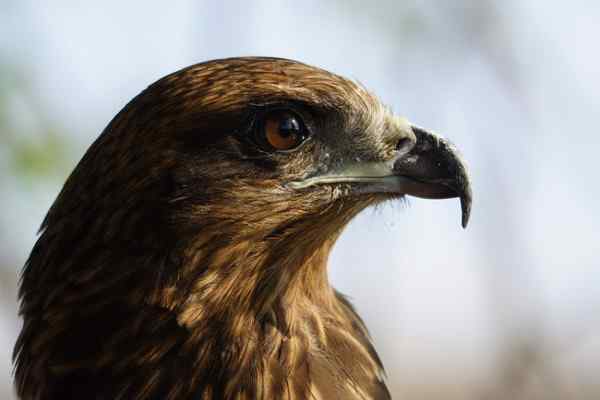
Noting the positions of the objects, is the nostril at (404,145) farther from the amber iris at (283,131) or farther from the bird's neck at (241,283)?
the bird's neck at (241,283)

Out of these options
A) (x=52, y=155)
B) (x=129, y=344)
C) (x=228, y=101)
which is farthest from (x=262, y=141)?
(x=52, y=155)

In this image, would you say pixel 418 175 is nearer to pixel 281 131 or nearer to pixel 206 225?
pixel 281 131

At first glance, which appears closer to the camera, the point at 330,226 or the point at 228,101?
the point at 228,101

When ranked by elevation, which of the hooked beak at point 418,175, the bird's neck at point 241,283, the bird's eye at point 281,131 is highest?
the bird's eye at point 281,131

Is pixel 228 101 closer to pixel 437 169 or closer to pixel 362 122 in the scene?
pixel 362 122

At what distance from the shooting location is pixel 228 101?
137 inches

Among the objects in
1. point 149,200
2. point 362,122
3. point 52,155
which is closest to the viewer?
point 149,200

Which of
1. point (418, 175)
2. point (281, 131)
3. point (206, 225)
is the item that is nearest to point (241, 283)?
point (206, 225)

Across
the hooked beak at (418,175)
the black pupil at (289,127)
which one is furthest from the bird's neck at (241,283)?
the black pupil at (289,127)

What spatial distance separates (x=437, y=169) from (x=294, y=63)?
24.0 inches

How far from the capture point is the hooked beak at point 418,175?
12.0 feet

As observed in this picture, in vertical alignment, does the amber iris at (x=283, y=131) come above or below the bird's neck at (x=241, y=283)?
above

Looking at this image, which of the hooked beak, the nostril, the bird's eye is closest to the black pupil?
the bird's eye

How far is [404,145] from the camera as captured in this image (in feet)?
12.2
